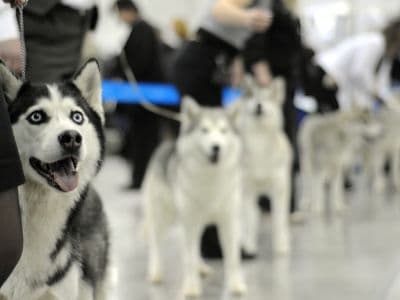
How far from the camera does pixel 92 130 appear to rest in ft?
5.65

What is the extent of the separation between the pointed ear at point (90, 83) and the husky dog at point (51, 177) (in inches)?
1.3

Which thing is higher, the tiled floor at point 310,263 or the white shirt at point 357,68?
the white shirt at point 357,68

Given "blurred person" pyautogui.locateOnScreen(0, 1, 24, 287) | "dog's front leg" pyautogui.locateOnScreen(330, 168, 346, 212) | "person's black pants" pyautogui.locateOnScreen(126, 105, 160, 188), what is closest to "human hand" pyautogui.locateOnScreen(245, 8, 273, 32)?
"blurred person" pyautogui.locateOnScreen(0, 1, 24, 287)

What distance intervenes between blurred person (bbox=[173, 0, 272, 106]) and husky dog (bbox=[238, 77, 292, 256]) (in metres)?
0.45

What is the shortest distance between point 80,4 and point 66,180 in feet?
3.31

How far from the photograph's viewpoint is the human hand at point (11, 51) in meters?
1.76

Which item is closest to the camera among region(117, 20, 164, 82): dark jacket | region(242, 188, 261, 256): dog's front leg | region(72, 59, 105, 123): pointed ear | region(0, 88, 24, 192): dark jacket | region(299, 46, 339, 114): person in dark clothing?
region(0, 88, 24, 192): dark jacket

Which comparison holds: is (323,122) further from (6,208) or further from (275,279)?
(6,208)

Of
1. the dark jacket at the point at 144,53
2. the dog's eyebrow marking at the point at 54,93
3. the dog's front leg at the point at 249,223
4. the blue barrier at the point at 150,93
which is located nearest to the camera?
the dog's eyebrow marking at the point at 54,93

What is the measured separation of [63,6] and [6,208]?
1.21m

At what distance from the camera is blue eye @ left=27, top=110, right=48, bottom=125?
1.60m

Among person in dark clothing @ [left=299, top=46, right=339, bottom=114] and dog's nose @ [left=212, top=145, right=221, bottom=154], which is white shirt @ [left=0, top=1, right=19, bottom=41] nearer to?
dog's nose @ [left=212, top=145, right=221, bottom=154]

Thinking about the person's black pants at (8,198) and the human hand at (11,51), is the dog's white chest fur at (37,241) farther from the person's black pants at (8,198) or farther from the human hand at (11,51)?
the human hand at (11,51)

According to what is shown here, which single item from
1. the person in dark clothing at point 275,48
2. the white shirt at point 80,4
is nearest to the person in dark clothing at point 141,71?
the person in dark clothing at point 275,48
